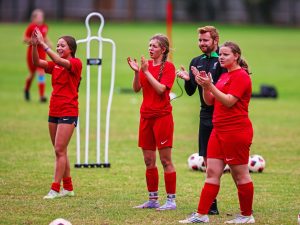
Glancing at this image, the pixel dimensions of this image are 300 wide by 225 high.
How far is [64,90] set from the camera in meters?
12.1

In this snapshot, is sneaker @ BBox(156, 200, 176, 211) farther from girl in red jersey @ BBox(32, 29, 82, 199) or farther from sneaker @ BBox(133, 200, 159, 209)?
girl in red jersey @ BBox(32, 29, 82, 199)

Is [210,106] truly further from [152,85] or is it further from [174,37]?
[174,37]

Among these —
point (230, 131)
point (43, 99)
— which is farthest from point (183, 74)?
point (43, 99)

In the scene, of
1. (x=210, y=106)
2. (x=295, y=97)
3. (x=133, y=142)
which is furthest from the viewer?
(x=295, y=97)

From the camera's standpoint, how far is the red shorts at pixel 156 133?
11328 mm

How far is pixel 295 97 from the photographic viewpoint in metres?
28.8

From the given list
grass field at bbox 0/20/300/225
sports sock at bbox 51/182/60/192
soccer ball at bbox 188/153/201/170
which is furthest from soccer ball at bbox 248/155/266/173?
sports sock at bbox 51/182/60/192

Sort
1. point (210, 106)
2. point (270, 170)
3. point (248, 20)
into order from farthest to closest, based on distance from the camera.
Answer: point (248, 20) < point (270, 170) < point (210, 106)

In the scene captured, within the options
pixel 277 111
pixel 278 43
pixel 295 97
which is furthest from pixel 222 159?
pixel 278 43

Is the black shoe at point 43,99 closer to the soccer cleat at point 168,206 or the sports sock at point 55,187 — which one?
the sports sock at point 55,187

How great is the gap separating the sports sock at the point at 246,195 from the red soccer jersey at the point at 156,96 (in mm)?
1507

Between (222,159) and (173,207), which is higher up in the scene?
(222,159)

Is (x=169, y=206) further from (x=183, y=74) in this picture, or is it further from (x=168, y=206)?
(x=183, y=74)

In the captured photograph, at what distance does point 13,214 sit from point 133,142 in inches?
316
